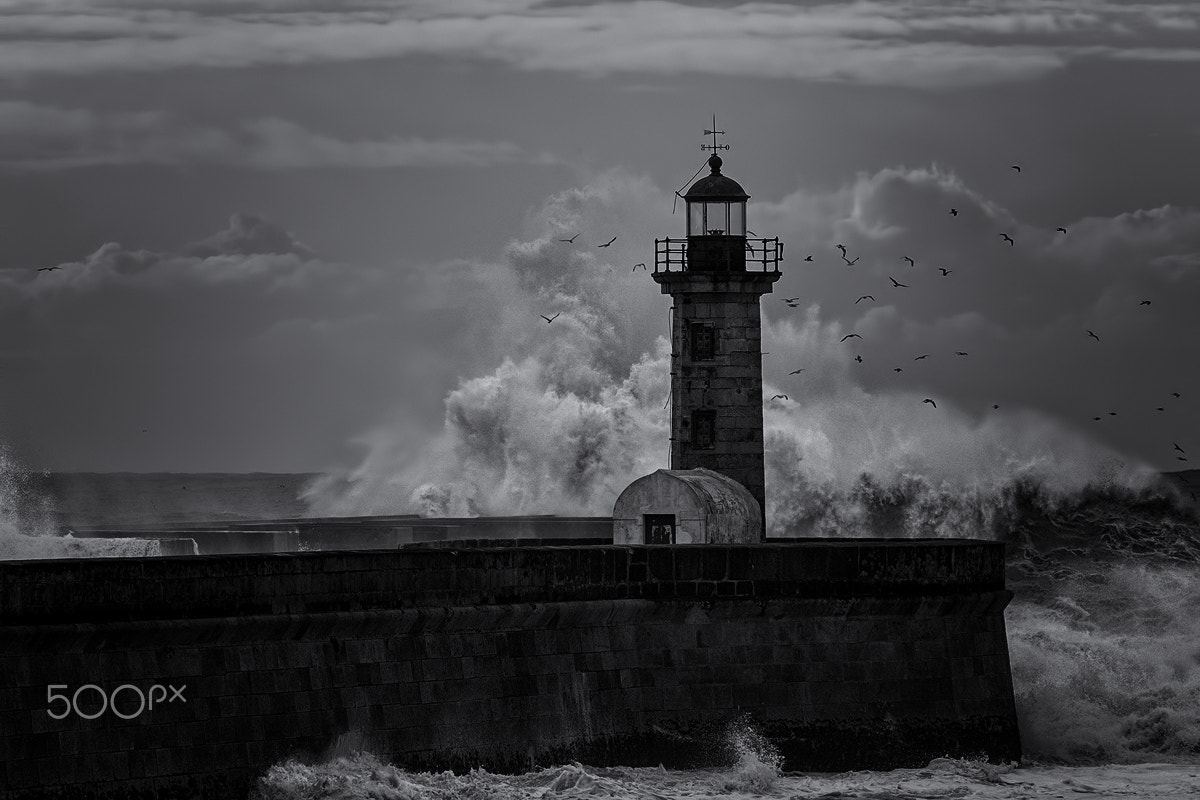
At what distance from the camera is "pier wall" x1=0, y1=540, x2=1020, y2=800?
1510 centimetres

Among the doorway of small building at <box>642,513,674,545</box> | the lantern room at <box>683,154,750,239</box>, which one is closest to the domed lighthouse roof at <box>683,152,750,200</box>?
the lantern room at <box>683,154,750,239</box>

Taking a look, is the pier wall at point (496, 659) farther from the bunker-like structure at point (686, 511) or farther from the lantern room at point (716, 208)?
the lantern room at point (716, 208)

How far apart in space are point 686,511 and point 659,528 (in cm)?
43

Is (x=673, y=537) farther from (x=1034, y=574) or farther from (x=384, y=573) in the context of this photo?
(x=1034, y=574)

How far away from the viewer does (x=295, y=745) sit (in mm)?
16203

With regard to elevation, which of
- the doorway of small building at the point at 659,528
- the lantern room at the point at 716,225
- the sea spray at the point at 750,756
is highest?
the lantern room at the point at 716,225

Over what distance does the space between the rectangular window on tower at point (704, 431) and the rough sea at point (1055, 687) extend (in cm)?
459

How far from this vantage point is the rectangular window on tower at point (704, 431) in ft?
76.4

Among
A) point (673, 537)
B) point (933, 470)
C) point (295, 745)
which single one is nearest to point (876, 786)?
point (673, 537)

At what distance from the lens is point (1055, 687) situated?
24.8 metres

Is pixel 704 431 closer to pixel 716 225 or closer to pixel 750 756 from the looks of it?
pixel 716 225

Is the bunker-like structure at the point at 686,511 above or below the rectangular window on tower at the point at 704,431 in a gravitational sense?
below

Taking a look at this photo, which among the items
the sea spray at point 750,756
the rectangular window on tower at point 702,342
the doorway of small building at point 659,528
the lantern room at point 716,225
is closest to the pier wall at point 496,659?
the sea spray at point 750,756

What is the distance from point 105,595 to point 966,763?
907cm
